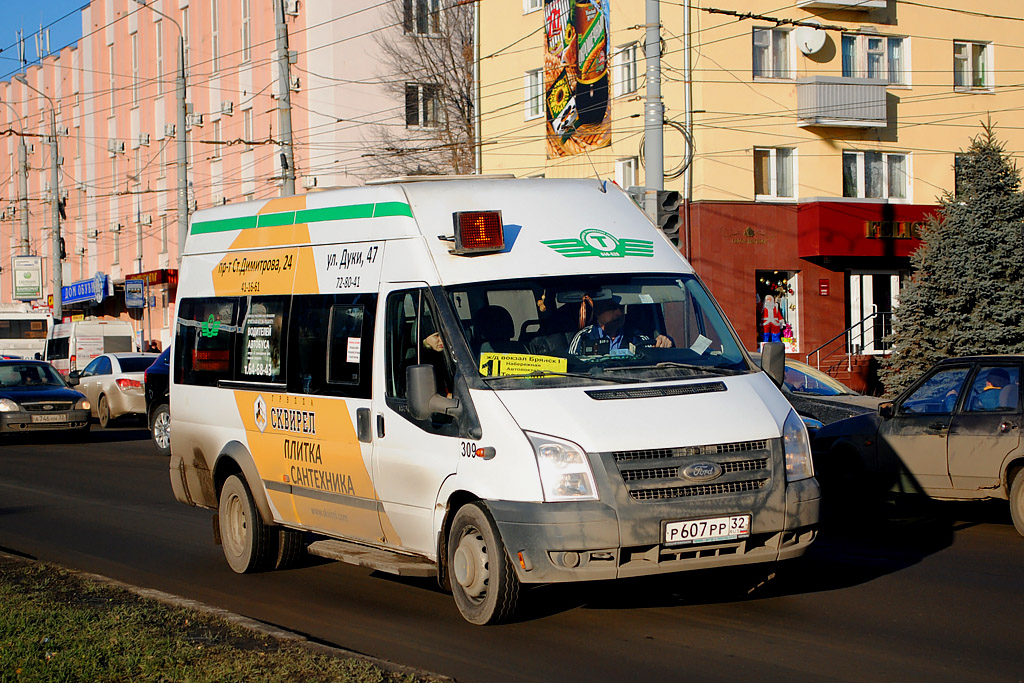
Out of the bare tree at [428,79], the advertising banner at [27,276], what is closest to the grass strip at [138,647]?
the bare tree at [428,79]

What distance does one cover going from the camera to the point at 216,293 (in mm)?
10422

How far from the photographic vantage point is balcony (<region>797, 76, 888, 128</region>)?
3322 cm

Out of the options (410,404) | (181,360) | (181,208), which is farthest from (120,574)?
(181,208)

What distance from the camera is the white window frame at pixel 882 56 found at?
3441 centimetres

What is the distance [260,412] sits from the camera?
953 cm

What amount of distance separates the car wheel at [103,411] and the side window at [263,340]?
19903 millimetres

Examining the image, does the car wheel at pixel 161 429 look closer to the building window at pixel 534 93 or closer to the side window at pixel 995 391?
the side window at pixel 995 391

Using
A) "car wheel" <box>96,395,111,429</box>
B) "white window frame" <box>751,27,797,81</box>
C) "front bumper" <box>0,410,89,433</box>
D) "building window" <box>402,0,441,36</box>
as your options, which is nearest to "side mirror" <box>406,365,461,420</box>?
"front bumper" <box>0,410,89,433</box>

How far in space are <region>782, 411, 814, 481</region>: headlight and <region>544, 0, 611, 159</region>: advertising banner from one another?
2766 cm

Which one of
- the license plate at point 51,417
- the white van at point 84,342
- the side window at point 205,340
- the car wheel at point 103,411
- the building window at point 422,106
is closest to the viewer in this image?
the side window at point 205,340

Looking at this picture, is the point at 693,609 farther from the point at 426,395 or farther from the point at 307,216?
the point at 307,216

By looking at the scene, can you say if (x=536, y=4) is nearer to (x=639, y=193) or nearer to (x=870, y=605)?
(x=639, y=193)

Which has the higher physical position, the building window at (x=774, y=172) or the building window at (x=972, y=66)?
the building window at (x=972, y=66)

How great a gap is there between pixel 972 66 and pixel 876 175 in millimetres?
4458
